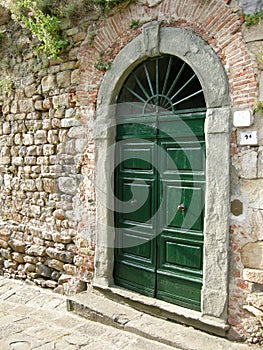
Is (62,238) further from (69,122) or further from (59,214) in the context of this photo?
(69,122)

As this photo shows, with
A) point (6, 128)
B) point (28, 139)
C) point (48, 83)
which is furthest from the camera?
point (6, 128)

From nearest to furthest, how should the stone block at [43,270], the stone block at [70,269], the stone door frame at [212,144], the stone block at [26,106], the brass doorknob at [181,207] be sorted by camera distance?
1. the stone door frame at [212,144]
2. the brass doorknob at [181,207]
3. the stone block at [70,269]
4. the stone block at [43,270]
5. the stone block at [26,106]

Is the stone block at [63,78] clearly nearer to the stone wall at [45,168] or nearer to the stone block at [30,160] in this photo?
the stone wall at [45,168]

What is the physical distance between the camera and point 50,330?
4.09m

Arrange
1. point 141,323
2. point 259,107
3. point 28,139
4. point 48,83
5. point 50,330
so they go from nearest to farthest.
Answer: point 259,107 → point 141,323 → point 50,330 → point 48,83 → point 28,139

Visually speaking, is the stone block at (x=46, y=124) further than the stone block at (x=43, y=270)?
No

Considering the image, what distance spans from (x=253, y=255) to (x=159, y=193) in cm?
125

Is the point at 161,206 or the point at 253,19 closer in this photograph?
the point at 253,19

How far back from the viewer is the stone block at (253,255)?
3361 millimetres

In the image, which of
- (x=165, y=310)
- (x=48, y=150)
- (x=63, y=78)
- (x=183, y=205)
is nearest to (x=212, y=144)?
(x=183, y=205)

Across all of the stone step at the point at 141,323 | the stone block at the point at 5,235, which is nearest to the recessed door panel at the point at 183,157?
the stone step at the point at 141,323

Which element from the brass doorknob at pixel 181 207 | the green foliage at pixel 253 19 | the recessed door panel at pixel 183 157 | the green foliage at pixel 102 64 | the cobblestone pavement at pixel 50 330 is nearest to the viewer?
the green foliage at pixel 253 19

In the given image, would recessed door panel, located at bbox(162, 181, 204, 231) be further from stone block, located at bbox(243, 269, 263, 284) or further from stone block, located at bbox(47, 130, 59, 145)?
stone block, located at bbox(47, 130, 59, 145)

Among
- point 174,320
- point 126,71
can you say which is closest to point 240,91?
point 126,71
